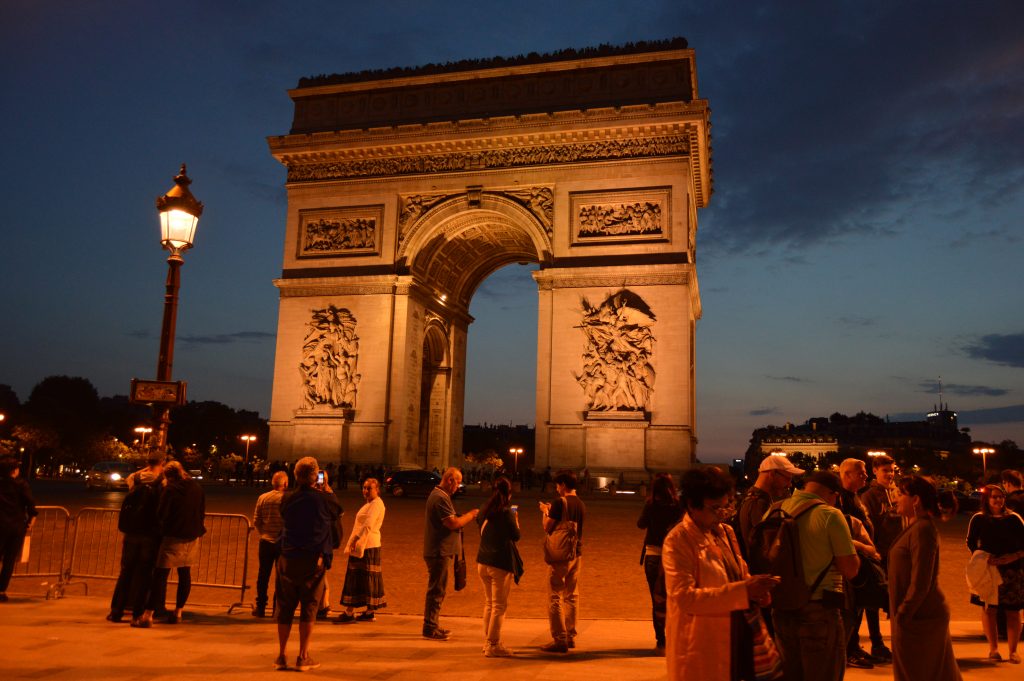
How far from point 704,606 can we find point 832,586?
43.4 inches

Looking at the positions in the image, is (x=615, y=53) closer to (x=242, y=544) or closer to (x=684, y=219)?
(x=684, y=219)

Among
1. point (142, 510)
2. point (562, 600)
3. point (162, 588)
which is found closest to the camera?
point (562, 600)

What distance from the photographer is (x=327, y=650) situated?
300 inches

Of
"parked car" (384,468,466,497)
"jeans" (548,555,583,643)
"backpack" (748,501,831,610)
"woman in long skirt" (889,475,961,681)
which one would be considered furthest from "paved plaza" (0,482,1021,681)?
"parked car" (384,468,466,497)

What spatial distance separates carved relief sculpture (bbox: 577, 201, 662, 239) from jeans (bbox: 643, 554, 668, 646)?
23062mm

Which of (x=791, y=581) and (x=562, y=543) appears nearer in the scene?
(x=791, y=581)

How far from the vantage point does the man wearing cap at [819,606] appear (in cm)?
467

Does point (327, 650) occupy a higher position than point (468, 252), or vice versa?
point (468, 252)

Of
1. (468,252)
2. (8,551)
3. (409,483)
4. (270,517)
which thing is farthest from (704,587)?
(468,252)

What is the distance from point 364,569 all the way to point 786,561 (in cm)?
556

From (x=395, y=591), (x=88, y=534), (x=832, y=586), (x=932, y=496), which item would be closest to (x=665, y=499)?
(x=932, y=496)

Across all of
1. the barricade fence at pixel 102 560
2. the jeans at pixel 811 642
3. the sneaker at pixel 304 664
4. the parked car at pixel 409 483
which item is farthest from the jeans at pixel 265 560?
the parked car at pixel 409 483

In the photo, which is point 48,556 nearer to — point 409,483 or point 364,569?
point 364,569

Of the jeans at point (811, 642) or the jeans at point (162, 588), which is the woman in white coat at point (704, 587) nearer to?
the jeans at point (811, 642)
